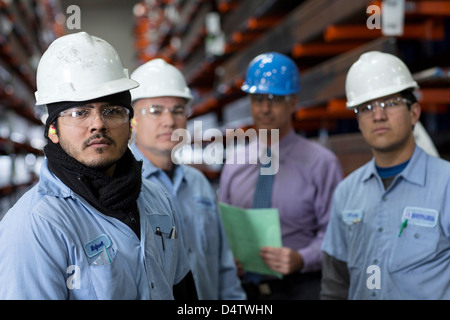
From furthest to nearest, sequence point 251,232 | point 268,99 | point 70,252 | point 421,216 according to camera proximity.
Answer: point 268,99
point 251,232
point 421,216
point 70,252

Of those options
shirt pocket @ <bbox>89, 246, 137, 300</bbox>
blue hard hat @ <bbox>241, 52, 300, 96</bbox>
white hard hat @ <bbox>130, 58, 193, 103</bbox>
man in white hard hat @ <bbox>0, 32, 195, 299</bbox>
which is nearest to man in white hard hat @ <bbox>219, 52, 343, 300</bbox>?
blue hard hat @ <bbox>241, 52, 300, 96</bbox>

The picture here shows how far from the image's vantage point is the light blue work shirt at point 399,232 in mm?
1988

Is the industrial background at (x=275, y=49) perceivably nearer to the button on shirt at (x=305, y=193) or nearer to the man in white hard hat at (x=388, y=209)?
the man in white hard hat at (x=388, y=209)

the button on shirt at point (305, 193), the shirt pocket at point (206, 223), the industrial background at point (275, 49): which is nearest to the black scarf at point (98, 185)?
the industrial background at point (275, 49)

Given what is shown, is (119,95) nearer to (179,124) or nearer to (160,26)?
(179,124)

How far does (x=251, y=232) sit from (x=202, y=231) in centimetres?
39

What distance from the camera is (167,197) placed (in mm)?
1926

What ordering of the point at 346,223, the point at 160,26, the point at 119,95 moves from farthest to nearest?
the point at 160,26
the point at 346,223
the point at 119,95

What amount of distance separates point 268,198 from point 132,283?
5.20 feet

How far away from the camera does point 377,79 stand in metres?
2.29

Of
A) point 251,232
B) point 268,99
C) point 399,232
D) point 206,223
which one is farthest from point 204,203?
point 399,232

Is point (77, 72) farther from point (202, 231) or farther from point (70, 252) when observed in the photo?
point (202, 231)

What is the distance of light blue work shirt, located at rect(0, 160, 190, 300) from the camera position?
1.26 metres
